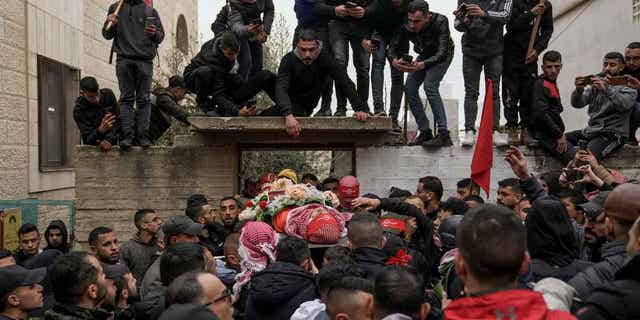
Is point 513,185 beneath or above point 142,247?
above

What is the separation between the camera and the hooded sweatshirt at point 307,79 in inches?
362

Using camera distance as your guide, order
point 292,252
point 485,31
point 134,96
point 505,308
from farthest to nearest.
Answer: point 134,96, point 485,31, point 292,252, point 505,308

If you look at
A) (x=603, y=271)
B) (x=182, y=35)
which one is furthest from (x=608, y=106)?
(x=182, y=35)

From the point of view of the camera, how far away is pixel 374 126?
30.1 feet

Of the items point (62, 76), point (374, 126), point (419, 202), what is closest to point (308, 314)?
point (419, 202)

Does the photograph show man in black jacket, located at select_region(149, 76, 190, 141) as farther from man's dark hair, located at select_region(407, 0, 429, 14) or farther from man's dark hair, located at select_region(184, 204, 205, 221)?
man's dark hair, located at select_region(407, 0, 429, 14)

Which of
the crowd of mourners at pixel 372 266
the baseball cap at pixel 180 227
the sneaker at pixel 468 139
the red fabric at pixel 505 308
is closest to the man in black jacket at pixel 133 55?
the crowd of mourners at pixel 372 266

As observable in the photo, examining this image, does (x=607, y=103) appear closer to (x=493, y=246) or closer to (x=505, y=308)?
(x=493, y=246)

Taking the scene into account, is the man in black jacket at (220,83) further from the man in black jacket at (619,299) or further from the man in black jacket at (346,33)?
the man in black jacket at (619,299)

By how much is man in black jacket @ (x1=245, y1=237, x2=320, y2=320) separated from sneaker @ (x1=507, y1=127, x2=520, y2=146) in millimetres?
6132

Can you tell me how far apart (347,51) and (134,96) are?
9.68 ft

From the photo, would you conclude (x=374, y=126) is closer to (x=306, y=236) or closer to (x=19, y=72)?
(x=306, y=236)

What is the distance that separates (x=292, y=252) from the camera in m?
4.69

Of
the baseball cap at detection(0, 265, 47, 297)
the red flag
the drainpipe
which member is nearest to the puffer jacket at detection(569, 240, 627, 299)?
the red flag
